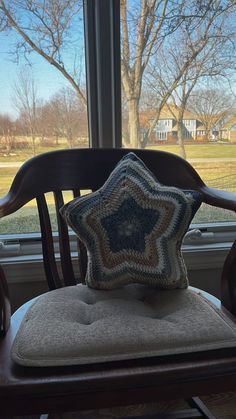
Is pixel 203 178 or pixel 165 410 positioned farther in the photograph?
pixel 203 178

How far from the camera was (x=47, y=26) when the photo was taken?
126cm

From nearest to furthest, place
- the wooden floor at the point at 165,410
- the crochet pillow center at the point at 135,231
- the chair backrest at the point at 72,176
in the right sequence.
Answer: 1. the crochet pillow center at the point at 135,231
2. the chair backrest at the point at 72,176
3. the wooden floor at the point at 165,410

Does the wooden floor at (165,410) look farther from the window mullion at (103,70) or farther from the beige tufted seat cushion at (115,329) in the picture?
the window mullion at (103,70)

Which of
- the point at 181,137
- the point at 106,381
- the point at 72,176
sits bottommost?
the point at 106,381

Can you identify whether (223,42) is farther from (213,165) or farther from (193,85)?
(213,165)

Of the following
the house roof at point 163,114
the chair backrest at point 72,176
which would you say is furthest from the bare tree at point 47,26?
the chair backrest at point 72,176

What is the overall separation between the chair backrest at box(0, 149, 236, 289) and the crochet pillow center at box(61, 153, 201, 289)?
155 mm

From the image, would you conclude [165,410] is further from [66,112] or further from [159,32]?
[159,32]

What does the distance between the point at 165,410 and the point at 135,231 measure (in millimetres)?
668

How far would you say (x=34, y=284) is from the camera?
4.42 ft

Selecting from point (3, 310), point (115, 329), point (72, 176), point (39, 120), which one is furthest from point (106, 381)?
point (39, 120)

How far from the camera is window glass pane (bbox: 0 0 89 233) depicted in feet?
4.09

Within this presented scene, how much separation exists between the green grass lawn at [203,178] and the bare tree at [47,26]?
1.16 feet

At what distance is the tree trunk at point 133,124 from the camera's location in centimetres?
135
